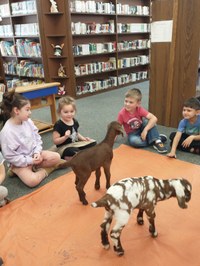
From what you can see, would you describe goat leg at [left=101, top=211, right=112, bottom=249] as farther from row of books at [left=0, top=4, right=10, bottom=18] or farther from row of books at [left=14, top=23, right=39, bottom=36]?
row of books at [left=0, top=4, right=10, bottom=18]

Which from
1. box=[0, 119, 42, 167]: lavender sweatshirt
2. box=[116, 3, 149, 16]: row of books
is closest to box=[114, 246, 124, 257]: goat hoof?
box=[0, 119, 42, 167]: lavender sweatshirt

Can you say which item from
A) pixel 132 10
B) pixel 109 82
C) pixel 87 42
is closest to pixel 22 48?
pixel 87 42

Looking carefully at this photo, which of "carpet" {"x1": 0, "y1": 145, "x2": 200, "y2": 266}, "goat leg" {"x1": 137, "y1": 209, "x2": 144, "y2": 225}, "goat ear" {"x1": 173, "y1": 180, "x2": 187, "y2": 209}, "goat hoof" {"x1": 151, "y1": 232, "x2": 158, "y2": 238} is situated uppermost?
"goat ear" {"x1": 173, "y1": 180, "x2": 187, "y2": 209}

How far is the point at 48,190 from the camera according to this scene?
6.11 ft

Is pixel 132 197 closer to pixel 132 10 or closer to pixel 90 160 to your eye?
pixel 90 160

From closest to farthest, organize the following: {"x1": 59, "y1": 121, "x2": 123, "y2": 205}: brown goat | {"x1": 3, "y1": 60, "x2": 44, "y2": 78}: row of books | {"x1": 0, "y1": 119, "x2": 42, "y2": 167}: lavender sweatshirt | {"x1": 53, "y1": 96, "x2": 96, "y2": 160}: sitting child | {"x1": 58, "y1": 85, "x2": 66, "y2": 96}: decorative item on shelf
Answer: {"x1": 59, "y1": 121, "x2": 123, "y2": 205}: brown goat, {"x1": 0, "y1": 119, "x2": 42, "y2": 167}: lavender sweatshirt, {"x1": 53, "y1": 96, "x2": 96, "y2": 160}: sitting child, {"x1": 58, "y1": 85, "x2": 66, "y2": 96}: decorative item on shelf, {"x1": 3, "y1": 60, "x2": 44, "y2": 78}: row of books

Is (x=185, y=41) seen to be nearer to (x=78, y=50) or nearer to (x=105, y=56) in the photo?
(x=78, y=50)

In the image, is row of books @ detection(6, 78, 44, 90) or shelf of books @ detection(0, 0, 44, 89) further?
row of books @ detection(6, 78, 44, 90)

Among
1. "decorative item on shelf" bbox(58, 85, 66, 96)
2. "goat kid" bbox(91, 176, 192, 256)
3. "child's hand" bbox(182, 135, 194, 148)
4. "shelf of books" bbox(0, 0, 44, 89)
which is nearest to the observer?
"goat kid" bbox(91, 176, 192, 256)

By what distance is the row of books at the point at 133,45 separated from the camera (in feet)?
18.5

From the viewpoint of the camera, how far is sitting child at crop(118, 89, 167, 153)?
2438 millimetres

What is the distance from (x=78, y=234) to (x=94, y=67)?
13.9 ft

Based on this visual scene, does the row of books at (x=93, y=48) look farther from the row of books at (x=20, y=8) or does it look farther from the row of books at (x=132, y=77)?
the row of books at (x=20, y=8)

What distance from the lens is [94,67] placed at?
515 cm
